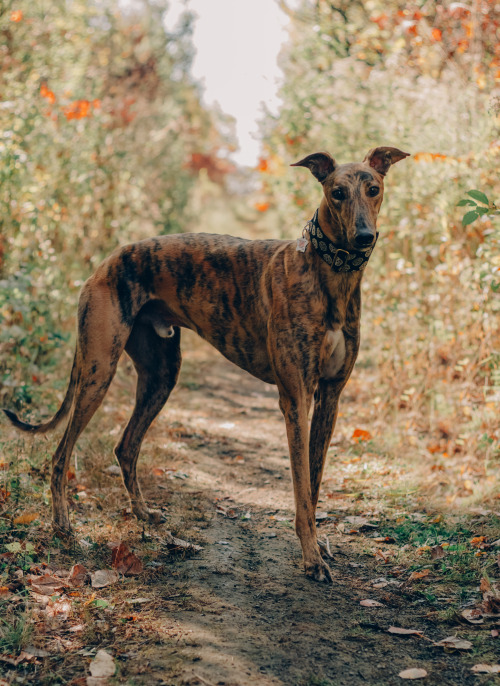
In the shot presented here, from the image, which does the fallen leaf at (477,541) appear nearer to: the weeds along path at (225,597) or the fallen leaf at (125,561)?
the weeds along path at (225,597)

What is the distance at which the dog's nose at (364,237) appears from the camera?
313 cm

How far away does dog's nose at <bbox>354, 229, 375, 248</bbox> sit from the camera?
3.13m

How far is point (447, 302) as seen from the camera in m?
5.77

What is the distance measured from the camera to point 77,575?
10.3 feet

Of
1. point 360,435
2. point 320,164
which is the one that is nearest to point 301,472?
point 320,164

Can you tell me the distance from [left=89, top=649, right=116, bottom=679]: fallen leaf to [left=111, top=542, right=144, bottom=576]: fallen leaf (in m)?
0.77

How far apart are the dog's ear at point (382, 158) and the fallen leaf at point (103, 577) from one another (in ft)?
8.80

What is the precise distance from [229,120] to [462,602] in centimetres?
3565

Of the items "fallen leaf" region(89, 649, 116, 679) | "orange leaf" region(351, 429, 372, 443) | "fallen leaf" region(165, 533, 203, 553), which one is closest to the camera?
"fallen leaf" region(89, 649, 116, 679)

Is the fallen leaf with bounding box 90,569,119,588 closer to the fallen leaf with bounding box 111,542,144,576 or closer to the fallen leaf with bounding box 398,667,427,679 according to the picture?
the fallen leaf with bounding box 111,542,144,576

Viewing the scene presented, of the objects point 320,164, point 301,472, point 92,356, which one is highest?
point 320,164

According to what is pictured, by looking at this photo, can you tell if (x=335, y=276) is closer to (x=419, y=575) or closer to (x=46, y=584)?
(x=419, y=575)

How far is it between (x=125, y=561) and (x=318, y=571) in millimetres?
1029

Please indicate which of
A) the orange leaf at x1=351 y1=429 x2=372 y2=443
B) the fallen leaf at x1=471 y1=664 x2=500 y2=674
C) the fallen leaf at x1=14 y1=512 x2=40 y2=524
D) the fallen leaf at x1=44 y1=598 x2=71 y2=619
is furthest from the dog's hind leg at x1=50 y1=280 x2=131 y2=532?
the orange leaf at x1=351 y1=429 x2=372 y2=443
